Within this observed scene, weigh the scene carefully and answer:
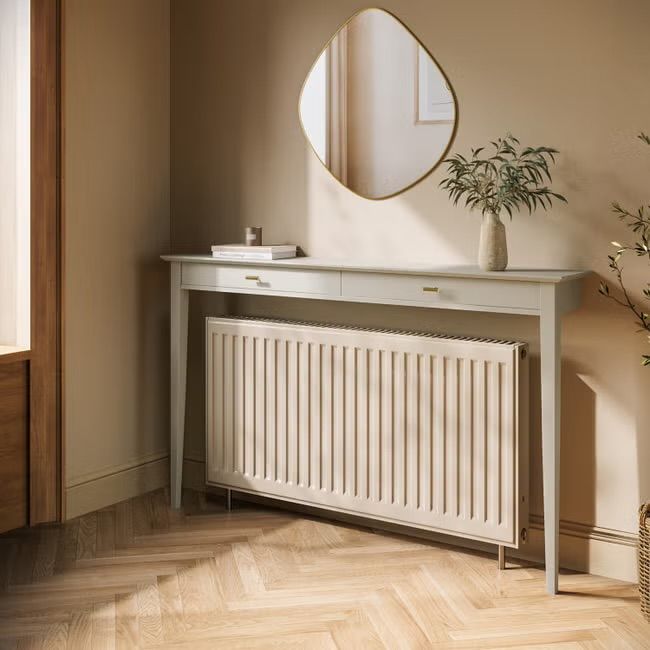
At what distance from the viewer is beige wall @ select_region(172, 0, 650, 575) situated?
271 cm

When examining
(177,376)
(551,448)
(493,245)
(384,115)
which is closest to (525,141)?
(493,245)

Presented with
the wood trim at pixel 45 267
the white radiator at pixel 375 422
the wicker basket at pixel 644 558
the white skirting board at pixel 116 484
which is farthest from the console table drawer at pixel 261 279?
the wicker basket at pixel 644 558

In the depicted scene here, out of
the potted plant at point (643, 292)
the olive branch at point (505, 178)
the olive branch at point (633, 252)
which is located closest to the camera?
the potted plant at point (643, 292)

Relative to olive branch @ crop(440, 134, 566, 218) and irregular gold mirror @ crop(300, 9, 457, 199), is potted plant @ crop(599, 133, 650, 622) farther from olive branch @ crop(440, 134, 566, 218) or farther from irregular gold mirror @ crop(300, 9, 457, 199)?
irregular gold mirror @ crop(300, 9, 457, 199)

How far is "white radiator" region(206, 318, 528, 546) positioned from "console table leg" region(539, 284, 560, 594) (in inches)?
4.7

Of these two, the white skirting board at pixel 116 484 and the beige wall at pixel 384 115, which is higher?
the beige wall at pixel 384 115

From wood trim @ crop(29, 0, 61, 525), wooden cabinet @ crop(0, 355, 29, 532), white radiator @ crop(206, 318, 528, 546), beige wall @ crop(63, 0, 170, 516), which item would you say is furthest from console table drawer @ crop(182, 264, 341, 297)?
wooden cabinet @ crop(0, 355, 29, 532)

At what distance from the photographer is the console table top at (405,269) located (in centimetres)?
259

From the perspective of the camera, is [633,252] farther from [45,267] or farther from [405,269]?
[45,267]

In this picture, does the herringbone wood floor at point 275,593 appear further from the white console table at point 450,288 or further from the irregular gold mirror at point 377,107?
the irregular gold mirror at point 377,107

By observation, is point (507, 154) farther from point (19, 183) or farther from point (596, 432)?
point (19, 183)

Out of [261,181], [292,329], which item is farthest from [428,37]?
[292,329]

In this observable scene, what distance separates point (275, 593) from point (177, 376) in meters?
1.04

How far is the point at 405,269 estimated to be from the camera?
9.14 ft
